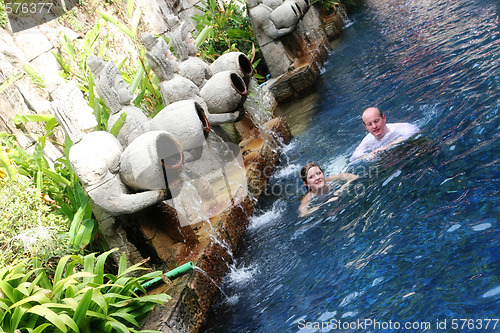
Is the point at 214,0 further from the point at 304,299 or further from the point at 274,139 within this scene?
the point at 304,299

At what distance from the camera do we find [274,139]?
25.5ft

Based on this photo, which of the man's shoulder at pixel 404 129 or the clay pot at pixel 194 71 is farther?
the clay pot at pixel 194 71

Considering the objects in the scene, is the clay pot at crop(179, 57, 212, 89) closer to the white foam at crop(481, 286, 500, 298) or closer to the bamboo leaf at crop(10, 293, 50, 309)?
the bamboo leaf at crop(10, 293, 50, 309)

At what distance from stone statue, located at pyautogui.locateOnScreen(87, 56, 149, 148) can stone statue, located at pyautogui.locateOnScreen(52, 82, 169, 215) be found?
0.45 m

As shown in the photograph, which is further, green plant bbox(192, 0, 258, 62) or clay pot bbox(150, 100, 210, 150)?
green plant bbox(192, 0, 258, 62)

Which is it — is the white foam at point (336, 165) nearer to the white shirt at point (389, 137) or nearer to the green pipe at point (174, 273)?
the white shirt at point (389, 137)

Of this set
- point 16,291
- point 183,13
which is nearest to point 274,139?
point 16,291

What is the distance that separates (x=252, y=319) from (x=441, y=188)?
83.9 inches

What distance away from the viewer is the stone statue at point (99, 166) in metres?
4.40

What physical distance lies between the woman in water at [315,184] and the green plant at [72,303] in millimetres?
2231

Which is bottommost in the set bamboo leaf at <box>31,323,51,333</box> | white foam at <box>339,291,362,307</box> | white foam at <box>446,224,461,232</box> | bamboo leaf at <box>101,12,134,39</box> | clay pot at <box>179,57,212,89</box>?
white foam at <box>339,291,362,307</box>

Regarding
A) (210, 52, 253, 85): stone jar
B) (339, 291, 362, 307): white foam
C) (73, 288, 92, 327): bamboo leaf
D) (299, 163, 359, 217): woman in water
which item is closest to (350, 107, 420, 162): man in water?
(299, 163, 359, 217): woman in water

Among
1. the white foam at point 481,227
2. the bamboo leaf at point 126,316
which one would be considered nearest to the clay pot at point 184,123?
the bamboo leaf at point 126,316

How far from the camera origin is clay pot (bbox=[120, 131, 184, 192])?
14.5 feet
